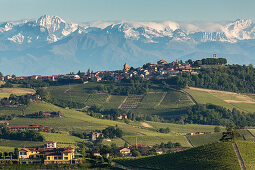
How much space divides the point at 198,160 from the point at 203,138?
54375 millimetres

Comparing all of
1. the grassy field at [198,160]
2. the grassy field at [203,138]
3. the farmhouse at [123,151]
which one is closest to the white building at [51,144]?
the farmhouse at [123,151]

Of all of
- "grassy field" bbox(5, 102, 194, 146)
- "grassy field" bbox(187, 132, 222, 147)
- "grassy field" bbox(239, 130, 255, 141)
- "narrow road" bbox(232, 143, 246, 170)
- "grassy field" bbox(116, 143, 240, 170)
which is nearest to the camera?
"narrow road" bbox(232, 143, 246, 170)

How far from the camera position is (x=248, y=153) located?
104m

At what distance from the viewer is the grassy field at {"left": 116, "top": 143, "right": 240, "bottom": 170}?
100m

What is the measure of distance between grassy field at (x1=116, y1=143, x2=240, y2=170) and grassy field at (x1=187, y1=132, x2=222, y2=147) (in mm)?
40802

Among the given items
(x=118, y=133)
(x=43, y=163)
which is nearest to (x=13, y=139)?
(x=118, y=133)

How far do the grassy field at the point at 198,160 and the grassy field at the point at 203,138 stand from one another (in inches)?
1606

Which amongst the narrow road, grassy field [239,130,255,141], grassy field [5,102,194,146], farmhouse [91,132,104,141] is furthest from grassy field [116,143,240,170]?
grassy field [239,130,255,141]

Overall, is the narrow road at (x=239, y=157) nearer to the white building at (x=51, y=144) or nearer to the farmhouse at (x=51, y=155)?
the farmhouse at (x=51, y=155)

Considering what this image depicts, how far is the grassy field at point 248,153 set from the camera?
99312 millimetres

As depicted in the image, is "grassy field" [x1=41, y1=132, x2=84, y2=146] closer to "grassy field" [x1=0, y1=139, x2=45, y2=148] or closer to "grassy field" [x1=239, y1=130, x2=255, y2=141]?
"grassy field" [x1=0, y1=139, x2=45, y2=148]

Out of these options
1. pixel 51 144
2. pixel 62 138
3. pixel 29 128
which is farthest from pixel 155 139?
pixel 29 128

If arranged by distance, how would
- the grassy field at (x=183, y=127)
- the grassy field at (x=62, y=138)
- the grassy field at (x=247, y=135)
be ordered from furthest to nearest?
the grassy field at (x=183, y=127) < the grassy field at (x=247, y=135) < the grassy field at (x=62, y=138)

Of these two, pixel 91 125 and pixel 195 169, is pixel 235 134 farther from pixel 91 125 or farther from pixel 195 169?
pixel 91 125
